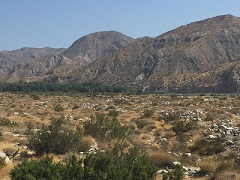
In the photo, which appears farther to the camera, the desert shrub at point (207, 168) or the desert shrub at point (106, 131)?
the desert shrub at point (106, 131)

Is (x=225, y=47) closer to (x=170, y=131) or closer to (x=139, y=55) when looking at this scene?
(x=139, y=55)

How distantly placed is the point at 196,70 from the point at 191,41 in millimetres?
24475

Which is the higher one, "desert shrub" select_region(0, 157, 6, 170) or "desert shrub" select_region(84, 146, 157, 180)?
"desert shrub" select_region(84, 146, 157, 180)

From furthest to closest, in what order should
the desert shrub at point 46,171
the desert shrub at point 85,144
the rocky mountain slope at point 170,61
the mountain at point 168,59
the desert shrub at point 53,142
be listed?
the mountain at point 168,59
the rocky mountain slope at point 170,61
the desert shrub at point 85,144
the desert shrub at point 53,142
the desert shrub at point 46,171

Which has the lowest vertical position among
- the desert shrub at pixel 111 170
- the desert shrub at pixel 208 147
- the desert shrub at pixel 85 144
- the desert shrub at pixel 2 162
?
the desert shrub at pixel 208 147

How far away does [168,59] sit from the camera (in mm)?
157000

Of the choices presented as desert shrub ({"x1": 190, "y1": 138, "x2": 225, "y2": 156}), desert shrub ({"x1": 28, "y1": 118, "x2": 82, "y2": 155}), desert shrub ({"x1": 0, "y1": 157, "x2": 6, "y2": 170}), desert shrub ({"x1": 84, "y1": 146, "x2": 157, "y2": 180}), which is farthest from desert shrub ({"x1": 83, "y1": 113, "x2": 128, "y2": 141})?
desert shrub ({"x1": 84, "y1": 146, "x2": 157, "y2": 180})

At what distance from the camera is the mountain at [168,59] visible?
149125 millimetres

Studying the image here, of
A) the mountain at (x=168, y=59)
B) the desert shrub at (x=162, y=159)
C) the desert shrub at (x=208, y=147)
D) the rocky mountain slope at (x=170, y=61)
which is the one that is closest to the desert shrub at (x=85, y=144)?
the desert shrub at (x=162, y=159)

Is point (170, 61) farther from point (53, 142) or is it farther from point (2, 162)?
point (2, 162)

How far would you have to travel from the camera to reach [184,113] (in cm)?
3244

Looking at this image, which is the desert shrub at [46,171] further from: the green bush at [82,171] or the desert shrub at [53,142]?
the desert shrub at [53,142]

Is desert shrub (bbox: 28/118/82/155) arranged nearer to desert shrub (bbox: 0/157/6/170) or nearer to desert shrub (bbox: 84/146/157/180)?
desert shrub (bbox: 0/157/6/170)

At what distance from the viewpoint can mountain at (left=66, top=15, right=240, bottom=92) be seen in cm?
14912
